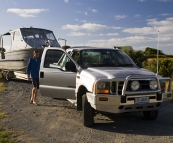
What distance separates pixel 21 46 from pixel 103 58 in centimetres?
940

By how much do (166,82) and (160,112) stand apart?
186 centimetres

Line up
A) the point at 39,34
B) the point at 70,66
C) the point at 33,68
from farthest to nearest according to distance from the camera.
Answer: the point at 39,34 < the point at 33,68 < the point at 70,66

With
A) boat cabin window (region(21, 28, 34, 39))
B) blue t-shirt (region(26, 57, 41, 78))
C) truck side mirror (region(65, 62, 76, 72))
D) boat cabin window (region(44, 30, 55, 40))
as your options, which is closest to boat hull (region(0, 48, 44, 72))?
boat cabin window (region(21, 28, 34, 39))

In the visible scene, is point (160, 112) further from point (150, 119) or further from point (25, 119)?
point (25, 119)

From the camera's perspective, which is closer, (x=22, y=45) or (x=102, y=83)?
(x=102, y=83)

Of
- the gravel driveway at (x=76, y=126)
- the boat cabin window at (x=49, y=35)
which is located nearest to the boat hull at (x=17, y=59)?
the boat cabin window at (x=49, y=35)

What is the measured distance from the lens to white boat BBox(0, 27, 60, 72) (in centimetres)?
1386

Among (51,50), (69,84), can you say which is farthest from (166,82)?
(51,50)

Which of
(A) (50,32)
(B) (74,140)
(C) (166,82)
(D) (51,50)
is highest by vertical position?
(A) (50,32)

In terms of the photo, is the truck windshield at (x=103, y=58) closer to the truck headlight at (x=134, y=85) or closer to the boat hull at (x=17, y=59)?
the truck headlight at (x=134, y=85)

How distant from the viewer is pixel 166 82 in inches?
237

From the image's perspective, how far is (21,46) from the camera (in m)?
15.3

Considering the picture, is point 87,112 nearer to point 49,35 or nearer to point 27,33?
point 27,33

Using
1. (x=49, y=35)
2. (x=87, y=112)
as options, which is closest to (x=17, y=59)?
(x=49, y=35)
